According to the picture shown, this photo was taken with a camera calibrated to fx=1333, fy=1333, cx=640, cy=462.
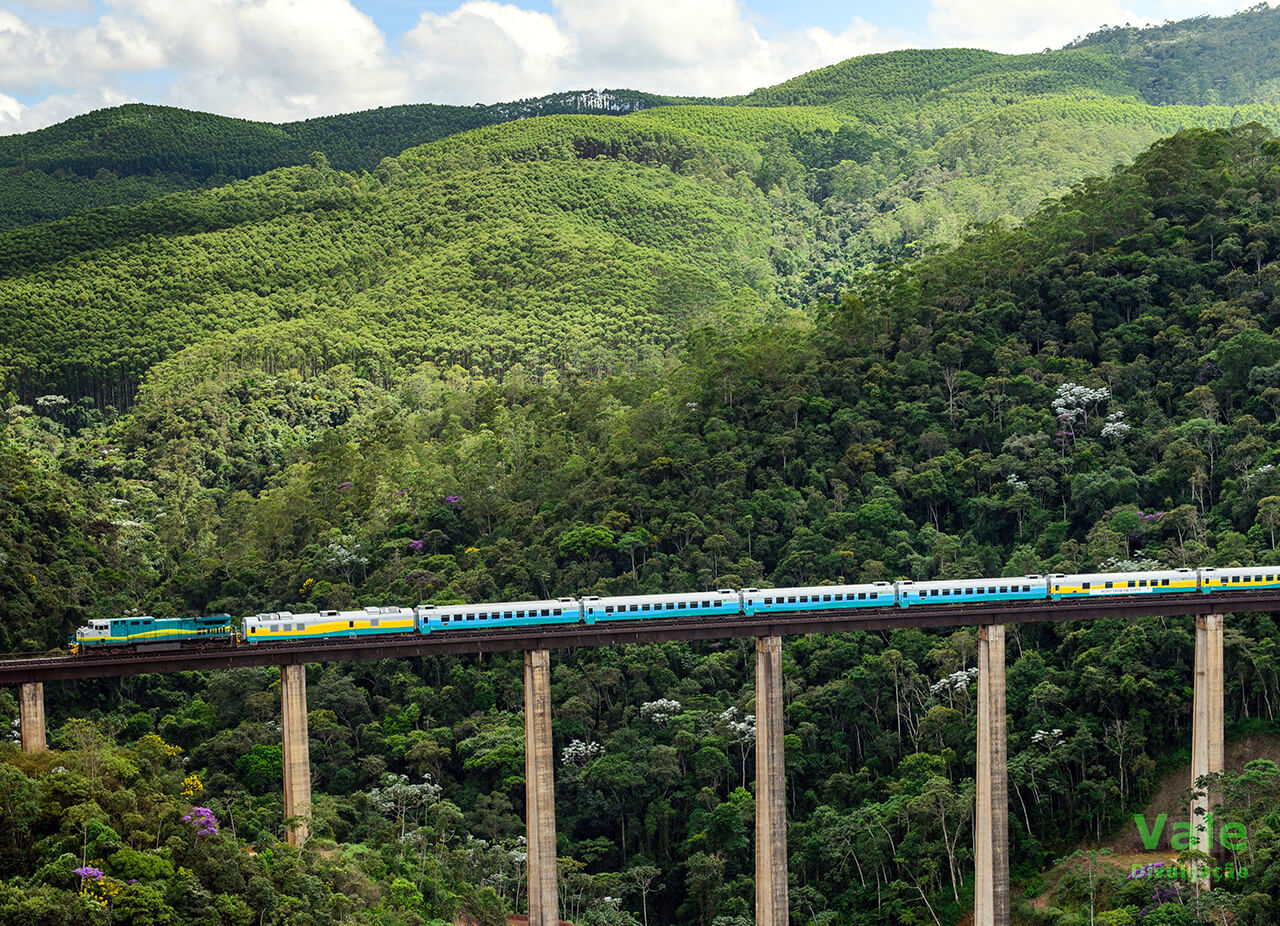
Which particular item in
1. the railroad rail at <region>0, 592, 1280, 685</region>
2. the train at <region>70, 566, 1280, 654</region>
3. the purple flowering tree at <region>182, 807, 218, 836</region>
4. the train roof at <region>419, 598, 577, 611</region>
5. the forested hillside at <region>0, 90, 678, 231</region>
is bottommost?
the purple flowering tree at <region>182, 807, 218, 836</region>

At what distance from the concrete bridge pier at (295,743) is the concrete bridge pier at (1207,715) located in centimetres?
2561

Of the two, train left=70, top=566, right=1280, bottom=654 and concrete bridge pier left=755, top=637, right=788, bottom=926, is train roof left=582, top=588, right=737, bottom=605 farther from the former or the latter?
concrete bridge pier left=755, top=637, right=788, bottom=926

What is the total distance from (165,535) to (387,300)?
38.5 m

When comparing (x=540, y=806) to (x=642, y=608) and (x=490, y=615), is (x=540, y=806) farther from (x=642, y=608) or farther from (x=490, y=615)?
(x=642, y=608)

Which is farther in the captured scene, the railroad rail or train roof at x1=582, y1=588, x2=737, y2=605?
train roof at x1=582, y1=588, x2=737, y2=605

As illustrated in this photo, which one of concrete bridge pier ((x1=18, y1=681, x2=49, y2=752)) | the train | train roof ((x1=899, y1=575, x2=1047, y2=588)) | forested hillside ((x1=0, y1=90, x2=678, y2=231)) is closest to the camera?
concrete bridge pier ((x1=18, y1=681, x2=49, y2=752))

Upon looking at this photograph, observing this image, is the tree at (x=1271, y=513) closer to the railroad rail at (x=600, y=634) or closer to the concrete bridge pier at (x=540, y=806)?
the railroad rail at (x=600, y=634)

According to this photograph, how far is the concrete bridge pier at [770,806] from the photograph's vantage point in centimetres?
3838

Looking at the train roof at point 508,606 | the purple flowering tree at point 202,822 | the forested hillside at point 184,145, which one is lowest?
the purple flowering tree at point 202,822

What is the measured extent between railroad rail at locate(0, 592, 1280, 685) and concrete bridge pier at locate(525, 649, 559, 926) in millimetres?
1382

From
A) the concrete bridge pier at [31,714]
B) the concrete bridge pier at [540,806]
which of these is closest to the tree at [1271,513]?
the concrete bridge pier at [540,806]

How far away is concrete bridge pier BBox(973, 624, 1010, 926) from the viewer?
3916 centimetres

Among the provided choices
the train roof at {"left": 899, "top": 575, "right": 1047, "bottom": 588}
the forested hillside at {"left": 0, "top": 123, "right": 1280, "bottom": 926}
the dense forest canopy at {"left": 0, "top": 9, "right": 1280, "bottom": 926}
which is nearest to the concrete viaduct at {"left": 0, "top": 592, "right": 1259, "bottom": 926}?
the train roof at {"left": 899, "top": 575, "right": 1047, "bottom": 588}

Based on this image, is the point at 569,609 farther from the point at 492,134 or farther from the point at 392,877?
the point at 492,134
